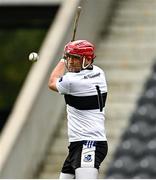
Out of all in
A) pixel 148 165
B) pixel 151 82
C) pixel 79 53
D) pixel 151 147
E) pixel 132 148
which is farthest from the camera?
pixel 151 82

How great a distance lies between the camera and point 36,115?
544 inches

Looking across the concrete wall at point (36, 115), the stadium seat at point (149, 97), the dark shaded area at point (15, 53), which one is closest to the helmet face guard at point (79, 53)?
the concrete wall at point (36, 115)

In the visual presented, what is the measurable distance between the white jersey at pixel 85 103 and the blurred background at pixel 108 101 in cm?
589

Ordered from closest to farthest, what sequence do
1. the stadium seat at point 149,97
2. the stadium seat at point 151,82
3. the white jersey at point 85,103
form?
the white jersey at point 85,103, the stadium seat at point 149,97, the stadium seat at point 151,82

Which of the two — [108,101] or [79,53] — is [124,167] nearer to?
[108,101]

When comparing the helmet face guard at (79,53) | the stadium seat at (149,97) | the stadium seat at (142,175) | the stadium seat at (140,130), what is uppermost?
the helmet face guard at (79,53)

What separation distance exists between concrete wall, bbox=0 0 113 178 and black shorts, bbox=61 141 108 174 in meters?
6.76

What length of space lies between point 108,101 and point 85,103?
8268 millimetres

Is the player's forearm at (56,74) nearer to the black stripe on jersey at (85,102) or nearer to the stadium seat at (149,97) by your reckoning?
the black stripe on jersey at (85,102)

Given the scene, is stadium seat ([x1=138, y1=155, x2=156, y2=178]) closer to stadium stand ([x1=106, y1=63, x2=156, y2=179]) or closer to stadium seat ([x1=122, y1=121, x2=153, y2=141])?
stadium stand ([x1=106, y1=63, x2=156, y2=179])

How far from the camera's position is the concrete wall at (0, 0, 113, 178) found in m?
13.6

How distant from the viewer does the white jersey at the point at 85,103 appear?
6312 mm

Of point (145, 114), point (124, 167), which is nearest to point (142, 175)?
point (124, 167)

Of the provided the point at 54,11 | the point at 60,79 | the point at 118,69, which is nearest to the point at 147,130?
the point at 118,69
